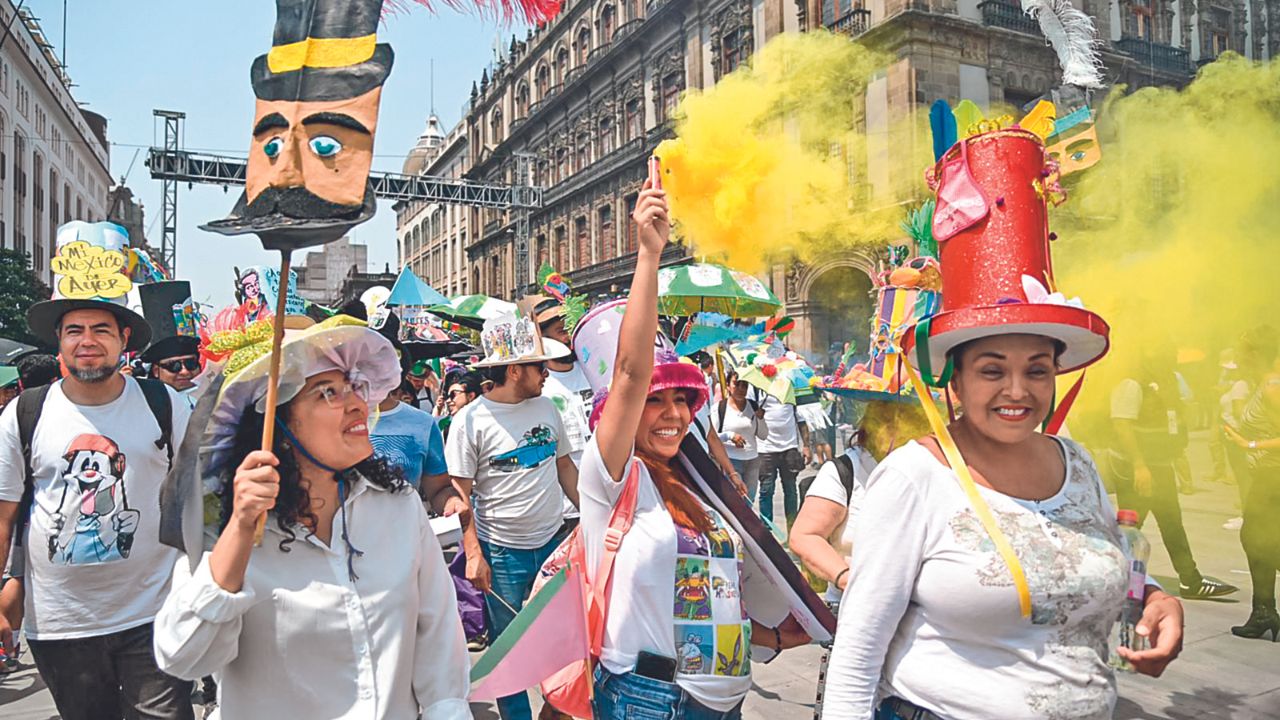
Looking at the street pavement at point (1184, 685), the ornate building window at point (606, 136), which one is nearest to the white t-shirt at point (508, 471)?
the street pavement at point (1184, 685)

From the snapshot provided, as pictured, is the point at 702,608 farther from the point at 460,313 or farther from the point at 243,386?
the point at 460,313

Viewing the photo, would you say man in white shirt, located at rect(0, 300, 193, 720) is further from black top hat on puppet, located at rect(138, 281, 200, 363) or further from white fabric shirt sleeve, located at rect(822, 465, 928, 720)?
white fabric shirt sleeve, located at rect(822, 465, 928, 720)

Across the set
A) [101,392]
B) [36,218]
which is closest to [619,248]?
[101,392]

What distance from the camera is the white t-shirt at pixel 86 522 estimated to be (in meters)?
3.11

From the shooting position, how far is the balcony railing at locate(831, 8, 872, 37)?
1744 cm

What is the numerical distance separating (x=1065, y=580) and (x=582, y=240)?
3626 centimetres

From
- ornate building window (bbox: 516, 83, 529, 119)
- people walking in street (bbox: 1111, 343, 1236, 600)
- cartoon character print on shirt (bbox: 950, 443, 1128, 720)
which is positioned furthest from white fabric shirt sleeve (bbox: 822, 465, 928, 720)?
ornate building window (bbox: 516, 83, 529, 119)

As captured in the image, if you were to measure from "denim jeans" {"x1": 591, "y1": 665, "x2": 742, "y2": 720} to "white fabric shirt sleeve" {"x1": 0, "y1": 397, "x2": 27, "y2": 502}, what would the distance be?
2.37m

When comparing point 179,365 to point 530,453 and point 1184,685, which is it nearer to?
point 530,453

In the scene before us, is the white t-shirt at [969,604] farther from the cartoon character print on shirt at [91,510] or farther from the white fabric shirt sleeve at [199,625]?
the cartoon character print on shirt at [91,510]

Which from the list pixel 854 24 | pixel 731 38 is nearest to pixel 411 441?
pixel 854 24

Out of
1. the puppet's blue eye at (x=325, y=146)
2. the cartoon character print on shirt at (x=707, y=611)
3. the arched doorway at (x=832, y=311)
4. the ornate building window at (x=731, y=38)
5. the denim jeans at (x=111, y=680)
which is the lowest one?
the denim jeans at (x=111, y=680)

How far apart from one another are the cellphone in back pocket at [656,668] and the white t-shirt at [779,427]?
660cm

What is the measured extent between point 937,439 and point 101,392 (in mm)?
3079
